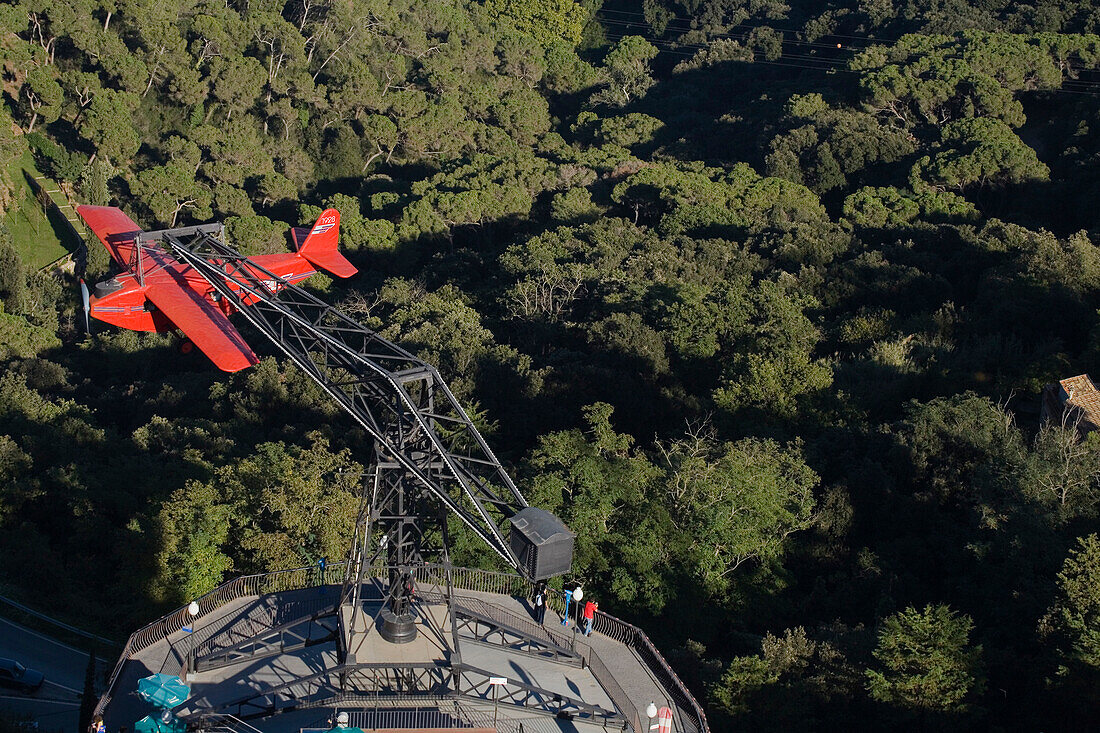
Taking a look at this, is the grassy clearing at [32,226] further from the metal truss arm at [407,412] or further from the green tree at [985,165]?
the green tree at [985,165]

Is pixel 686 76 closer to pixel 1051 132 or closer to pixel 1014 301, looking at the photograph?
pixel 1051 132

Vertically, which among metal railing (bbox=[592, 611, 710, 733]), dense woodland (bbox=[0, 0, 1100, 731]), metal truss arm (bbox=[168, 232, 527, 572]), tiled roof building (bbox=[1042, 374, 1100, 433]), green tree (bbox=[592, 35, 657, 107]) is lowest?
green tree (bbox=[592, 35, 657, 107])

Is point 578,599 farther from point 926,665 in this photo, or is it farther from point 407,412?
point 926,665

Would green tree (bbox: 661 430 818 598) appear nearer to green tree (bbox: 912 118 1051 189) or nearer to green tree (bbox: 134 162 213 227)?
green tree (bbox: 912 118 1051 189)

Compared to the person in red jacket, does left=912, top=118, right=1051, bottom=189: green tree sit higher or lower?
lower

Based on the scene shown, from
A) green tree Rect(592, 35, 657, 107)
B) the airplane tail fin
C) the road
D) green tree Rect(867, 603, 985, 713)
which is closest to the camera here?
green tree Rect(867, 603, 985, 713)

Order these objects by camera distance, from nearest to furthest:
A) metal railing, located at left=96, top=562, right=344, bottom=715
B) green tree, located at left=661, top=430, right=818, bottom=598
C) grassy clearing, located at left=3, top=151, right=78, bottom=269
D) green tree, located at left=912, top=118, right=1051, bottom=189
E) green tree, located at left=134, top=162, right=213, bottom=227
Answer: metal railing, located at left=96, top=562, right=344, bottom=715, green tree, located at left=661, top=430, right=818, bottom=598, grassy clearing, located at left=3, top=151, right=78, bottom=269, green tree, located at left=134, top=162, right=213, bottom=227, green tree, located at left=912, top=118, right=1051, bottom=189

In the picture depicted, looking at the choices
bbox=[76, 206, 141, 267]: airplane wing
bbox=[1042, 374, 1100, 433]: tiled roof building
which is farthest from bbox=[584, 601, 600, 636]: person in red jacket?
bbox=[76, 206, 141, 267]: airplane wing
